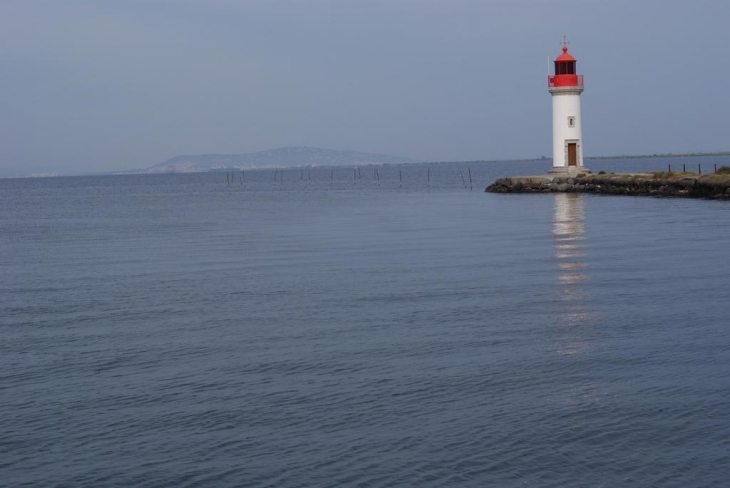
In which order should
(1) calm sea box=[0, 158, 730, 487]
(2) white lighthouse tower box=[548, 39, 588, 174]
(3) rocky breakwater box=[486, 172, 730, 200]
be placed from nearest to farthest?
(1) calm sea box=[0, 158, 730, 487], (3) rocky breakwater box=[486, 172, 730, 200], (2) white lighthouse tower box=[548, 39, 588, 174]

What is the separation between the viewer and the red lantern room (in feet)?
188

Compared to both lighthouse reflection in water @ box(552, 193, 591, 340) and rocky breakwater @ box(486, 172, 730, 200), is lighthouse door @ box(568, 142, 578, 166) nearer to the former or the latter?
rocky breakwater @ box(486, 172, 730, 200)

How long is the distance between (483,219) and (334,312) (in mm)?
24096

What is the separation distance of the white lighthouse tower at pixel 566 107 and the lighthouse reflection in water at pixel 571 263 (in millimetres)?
13134

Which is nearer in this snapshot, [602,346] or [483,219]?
[602,346]

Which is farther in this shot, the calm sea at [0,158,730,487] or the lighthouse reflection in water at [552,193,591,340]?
the lighthouse reflection in water at [552,193,591,340]

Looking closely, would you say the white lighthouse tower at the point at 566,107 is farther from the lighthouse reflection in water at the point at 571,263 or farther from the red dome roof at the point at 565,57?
the lighthouse reflection in water at the point at 571,263

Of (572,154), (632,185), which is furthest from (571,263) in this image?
(572,154)

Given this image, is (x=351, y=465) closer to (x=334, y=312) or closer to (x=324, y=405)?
(x=324, y=405)

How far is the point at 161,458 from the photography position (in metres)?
10.3

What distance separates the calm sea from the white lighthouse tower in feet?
101

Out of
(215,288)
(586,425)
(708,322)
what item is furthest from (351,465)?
(215,288)

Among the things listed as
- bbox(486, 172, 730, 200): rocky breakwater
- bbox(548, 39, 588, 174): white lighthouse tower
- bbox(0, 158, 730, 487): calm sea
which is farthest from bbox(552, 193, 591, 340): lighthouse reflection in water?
bbox(548, 39, 588, 174): white lighthouse tower

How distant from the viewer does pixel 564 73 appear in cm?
5772
